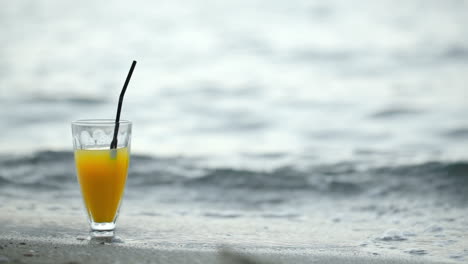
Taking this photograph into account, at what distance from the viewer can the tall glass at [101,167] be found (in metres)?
2.33

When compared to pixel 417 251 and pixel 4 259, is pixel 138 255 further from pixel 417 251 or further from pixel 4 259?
pixel 417 251

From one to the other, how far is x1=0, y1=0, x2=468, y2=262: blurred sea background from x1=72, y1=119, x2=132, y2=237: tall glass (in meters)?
0.53

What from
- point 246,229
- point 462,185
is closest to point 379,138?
point 462,185

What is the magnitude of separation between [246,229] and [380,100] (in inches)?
178

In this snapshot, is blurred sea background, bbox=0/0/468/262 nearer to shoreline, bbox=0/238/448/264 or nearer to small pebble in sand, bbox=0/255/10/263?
shoreline, bbox=0/238/448/264

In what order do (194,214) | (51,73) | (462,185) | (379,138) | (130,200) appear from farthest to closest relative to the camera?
(51,73) → (379,138) → (462,185) → (130,200) → (194,214)

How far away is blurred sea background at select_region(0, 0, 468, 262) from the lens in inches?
139

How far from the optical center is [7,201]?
338 cm

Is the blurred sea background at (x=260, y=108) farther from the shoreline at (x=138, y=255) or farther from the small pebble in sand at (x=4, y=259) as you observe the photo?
the small pebble in sand at (x=4, y=259)

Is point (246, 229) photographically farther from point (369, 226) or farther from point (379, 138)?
point (379, 138)

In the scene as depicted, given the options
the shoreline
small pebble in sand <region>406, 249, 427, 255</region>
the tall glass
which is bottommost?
small pebble in sand <region>406, 249, 427, 255</region>

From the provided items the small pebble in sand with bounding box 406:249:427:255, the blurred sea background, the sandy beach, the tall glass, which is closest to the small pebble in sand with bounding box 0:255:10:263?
the sandy beach

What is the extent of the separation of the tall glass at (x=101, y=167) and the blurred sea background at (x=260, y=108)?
525mm

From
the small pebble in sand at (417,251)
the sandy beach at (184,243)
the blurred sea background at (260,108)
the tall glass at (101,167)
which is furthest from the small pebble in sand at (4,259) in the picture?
the small pebble in sand at (417,251)
